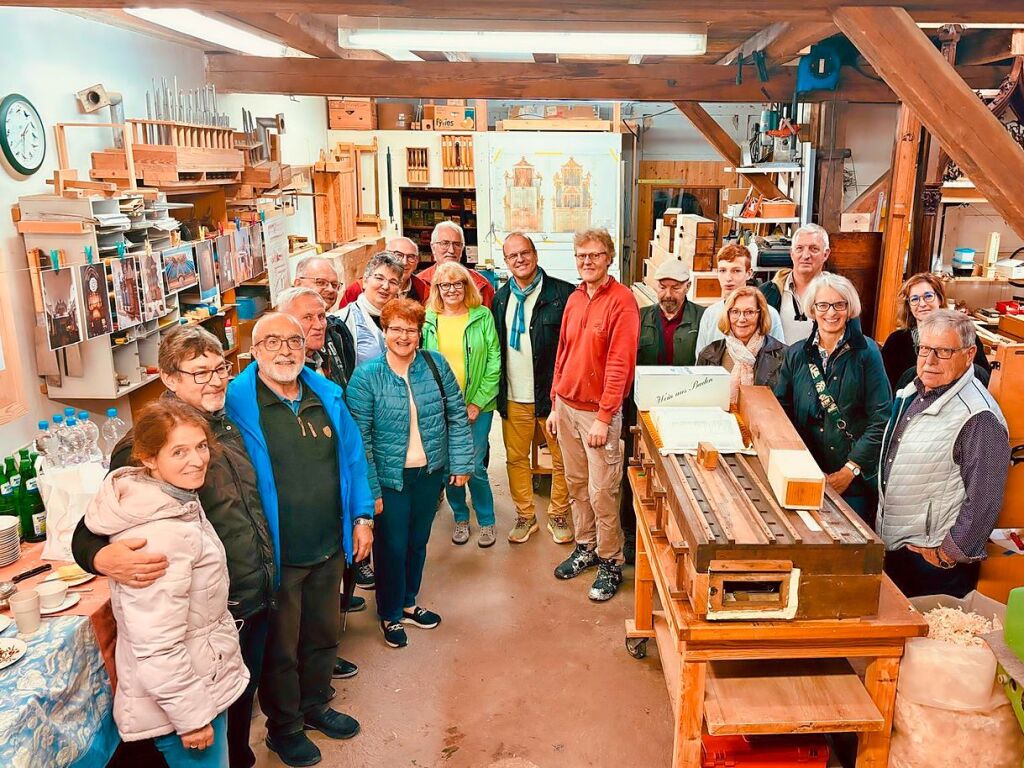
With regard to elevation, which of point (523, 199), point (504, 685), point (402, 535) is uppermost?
point (523, 199)

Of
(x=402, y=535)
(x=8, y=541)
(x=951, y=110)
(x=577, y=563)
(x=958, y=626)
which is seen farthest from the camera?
(x=577, y=563)

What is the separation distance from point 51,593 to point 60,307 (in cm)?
197

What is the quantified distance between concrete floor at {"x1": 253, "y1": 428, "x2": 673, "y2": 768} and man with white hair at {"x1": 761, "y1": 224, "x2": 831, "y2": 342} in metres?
1.61

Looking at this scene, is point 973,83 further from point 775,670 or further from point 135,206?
point 135,206

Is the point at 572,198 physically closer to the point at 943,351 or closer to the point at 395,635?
the point at 395,635

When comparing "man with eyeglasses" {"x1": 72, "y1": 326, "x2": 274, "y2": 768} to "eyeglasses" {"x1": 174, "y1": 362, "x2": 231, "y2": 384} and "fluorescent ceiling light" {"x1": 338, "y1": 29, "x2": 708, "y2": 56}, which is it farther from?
"fluorescent ceiling light" {"x1": 338, "y1": 29, "x2": 708, "y2": 56}

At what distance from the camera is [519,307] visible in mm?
4215

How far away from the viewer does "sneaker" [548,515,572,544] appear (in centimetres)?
450

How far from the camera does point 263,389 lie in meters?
2.52

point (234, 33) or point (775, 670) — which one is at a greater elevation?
point (234, 33)

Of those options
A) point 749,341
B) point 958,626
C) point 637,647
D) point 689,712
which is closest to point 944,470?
point 958,626

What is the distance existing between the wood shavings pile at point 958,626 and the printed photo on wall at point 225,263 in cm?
486

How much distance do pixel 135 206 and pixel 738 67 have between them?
4.39m

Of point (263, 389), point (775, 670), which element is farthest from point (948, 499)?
point (263, 389)
